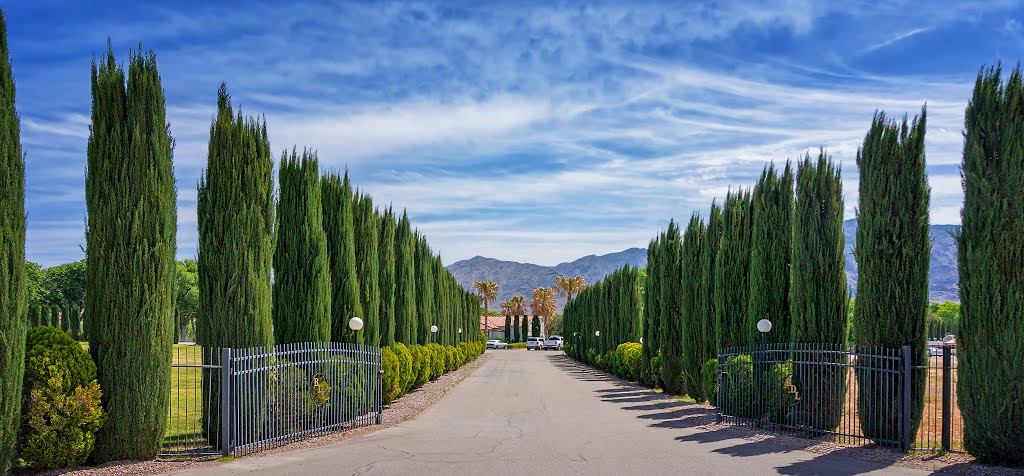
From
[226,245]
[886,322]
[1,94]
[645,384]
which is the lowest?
[645,384]

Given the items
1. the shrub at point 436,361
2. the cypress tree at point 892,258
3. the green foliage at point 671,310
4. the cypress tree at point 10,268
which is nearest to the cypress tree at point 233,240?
the cypress tree at point 10,268

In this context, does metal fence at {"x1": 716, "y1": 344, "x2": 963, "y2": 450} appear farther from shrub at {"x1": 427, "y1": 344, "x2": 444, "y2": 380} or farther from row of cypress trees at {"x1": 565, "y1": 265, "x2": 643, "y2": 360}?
row of cypress trees at {"x1": 565, "y1": 265, "x2": 643, "y2": 360}

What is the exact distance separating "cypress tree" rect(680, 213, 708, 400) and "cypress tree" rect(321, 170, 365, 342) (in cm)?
910

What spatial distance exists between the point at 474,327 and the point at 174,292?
170ft

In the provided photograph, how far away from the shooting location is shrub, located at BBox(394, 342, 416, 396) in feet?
68.1

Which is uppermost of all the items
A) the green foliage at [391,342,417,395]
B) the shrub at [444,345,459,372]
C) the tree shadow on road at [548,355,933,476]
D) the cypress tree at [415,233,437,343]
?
the cypress tree at [415,233,437,343]

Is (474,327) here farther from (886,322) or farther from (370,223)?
(886,322)

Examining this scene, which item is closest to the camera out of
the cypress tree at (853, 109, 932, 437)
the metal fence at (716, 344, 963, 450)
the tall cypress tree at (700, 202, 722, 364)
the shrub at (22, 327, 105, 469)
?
the shrub at (22, 327, 105, 469)

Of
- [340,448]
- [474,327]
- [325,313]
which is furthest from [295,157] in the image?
Answer: [474,327]

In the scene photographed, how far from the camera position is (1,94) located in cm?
897

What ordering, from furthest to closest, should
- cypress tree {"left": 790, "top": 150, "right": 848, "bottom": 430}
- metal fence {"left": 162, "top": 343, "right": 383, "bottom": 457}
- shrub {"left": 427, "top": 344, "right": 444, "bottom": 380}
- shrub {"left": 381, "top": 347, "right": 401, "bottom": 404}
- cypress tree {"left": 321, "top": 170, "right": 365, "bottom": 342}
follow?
shrub {"left": 427, "top": 344, "right": 444, "bottom": 380} → shrub {"left": 381, "top": 347, "right": 401, "bottom": 404} → cypress tree {"left": 321, "top": 170, "right": 365, "bottom": 342} → cypress tree {"left": 790, "top": 150, "right": 848, "bottom": 430} → metal fence {"left": 162, "top": 343, "right": 383, "bottom": 457}

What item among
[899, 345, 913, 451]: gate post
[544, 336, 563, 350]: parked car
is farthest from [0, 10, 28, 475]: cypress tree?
[544, 336, 563, 350]: parked car

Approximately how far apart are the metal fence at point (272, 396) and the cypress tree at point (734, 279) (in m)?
8.40

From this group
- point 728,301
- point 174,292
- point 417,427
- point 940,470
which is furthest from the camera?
point 728,301
